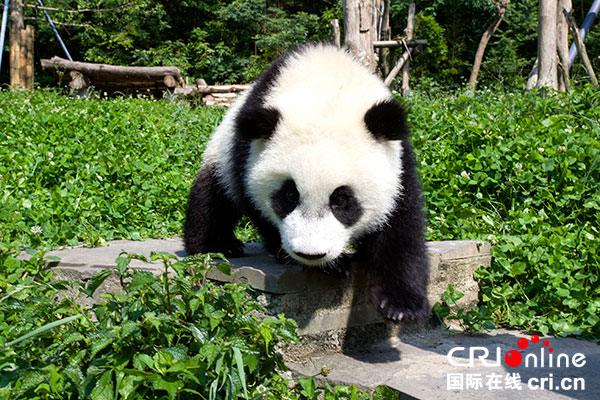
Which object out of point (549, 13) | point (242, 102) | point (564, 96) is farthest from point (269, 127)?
point (549, 13)

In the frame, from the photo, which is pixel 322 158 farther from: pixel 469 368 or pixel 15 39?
pixel 15 39

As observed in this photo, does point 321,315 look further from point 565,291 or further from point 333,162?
point 565,291

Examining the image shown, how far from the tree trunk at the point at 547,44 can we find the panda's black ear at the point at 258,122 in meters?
5.30

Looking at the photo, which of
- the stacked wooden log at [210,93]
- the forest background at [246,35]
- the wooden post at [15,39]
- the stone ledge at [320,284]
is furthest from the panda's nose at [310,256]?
the forest background at [246,35]

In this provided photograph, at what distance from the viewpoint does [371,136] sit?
2.66m

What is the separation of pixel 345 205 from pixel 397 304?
2.05 ft

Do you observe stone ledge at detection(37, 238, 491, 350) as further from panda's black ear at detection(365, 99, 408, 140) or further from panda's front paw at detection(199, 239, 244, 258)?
panda's black ear at detection(365, 99, 408, 140)

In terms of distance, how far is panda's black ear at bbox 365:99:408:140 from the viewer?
2611mm

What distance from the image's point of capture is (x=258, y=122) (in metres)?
2.66

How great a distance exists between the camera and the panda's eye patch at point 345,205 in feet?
8.39

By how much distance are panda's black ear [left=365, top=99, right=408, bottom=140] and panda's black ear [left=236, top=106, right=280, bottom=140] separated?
432 mm

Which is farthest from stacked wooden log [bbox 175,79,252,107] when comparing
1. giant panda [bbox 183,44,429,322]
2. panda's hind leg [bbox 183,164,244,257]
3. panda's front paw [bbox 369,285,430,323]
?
panda's front paw [bbox 369,285,430,323]

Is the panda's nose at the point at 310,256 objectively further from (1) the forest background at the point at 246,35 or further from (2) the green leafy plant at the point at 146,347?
(1) the forest background at the point at 246,35

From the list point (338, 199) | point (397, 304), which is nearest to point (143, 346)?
point (338, 199)
